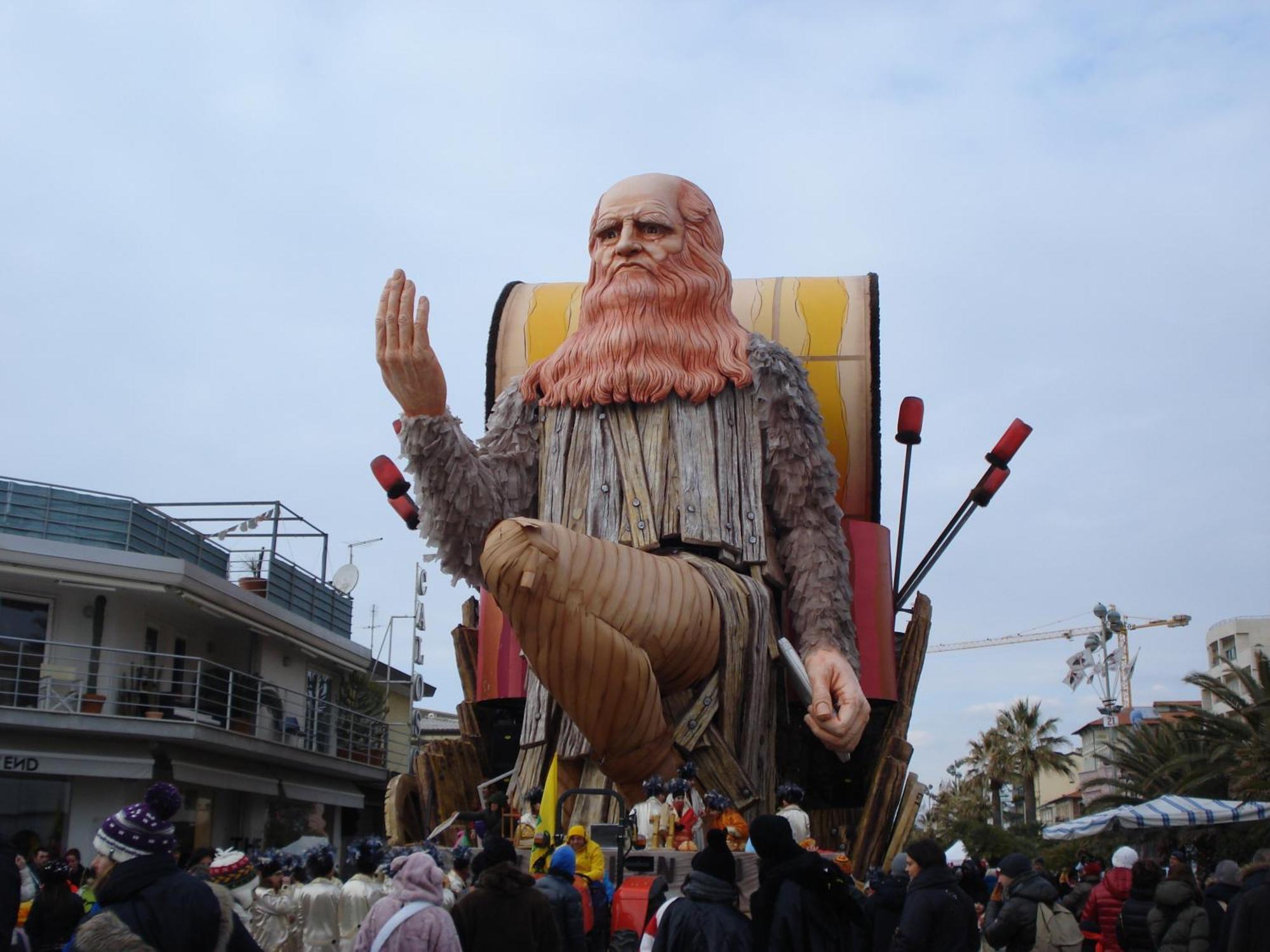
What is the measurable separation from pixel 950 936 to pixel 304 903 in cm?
275

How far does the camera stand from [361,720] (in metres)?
25.8

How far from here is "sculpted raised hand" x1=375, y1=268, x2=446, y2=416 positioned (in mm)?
9211

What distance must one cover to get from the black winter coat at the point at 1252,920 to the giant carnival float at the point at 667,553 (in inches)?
123

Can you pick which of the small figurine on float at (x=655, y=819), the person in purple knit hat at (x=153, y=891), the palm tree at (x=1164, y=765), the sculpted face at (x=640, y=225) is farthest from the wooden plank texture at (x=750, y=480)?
the palm tree at (x=1164, y=765)

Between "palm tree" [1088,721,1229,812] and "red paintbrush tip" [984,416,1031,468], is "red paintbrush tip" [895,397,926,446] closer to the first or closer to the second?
"red paintbrush tip" [984,416,1031,468]

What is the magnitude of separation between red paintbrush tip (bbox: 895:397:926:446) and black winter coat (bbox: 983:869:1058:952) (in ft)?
16.6

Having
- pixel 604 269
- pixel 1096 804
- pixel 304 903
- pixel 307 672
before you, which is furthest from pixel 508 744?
pixel 1096 804

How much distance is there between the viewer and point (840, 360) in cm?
1170

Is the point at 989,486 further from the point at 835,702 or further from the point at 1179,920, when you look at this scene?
the point at 1179,920


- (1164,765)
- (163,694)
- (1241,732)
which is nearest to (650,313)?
(163,694)

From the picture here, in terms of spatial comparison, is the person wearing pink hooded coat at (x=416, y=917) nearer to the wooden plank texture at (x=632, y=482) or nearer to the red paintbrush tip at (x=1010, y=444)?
the wooden plank texture at (x=632, y=482)

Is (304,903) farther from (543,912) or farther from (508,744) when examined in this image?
(508,744)

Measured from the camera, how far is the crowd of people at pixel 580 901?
3953 millimetres

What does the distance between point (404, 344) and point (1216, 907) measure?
5551mm
